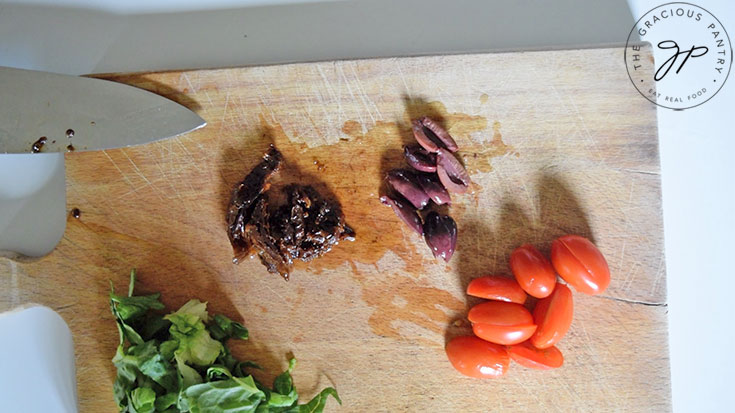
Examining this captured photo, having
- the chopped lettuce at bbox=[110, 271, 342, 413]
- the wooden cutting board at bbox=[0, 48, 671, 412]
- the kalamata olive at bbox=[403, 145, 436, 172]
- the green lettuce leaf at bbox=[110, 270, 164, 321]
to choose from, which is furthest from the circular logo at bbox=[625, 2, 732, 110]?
the green lettuce leaf at bbox=[110, 270, 164, 321]

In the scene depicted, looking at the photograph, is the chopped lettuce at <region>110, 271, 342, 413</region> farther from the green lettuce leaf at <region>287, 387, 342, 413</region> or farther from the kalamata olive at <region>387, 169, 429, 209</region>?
the kalamata olive at <region>387, 169, 429, 209</region>

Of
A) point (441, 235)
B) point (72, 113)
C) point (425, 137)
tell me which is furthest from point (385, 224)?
point (72, 113)

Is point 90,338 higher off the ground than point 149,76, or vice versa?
point 149,76

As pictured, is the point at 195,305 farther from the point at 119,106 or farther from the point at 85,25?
the point at 85,25

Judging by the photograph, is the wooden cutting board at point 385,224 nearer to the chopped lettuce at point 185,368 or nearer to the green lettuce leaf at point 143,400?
the chopped lettuce at point 185,368

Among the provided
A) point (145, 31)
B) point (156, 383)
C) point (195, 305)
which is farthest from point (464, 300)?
point (145, 31)

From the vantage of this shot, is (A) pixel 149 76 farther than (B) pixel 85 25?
No
